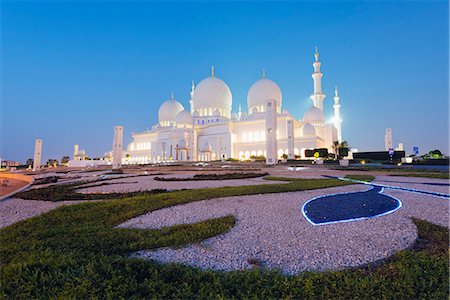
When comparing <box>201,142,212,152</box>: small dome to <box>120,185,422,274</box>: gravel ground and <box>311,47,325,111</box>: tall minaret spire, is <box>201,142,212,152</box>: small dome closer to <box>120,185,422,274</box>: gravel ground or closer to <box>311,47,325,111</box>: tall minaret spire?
<box>311,47,325,111</box>: tall minaret spire

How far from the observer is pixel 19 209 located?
7.80 meters

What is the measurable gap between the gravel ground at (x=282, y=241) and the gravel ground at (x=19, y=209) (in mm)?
3323

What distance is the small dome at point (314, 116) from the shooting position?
56750mm

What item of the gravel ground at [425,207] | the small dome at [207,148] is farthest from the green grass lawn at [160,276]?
the small dome at [207,148]

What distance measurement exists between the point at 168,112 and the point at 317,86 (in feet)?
138

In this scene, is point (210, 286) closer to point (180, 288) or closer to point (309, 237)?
point (180, 288)

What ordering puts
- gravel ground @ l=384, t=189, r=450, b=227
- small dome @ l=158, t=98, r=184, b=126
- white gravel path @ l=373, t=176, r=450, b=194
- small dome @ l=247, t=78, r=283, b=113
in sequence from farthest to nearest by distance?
small dome @ l=158, t=98, r=184, b=126 → small dome @ l=247, t=78, r=283, b=113 → white gravel path @ l=373, t=176, r=450, b=194 → gravel ground @ l=384, t=189, r=450, b=227

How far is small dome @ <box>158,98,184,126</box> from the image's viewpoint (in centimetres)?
7306

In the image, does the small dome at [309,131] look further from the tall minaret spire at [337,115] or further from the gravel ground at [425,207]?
the gravel ground at [425,207]

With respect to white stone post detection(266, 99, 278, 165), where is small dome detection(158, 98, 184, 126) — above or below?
above

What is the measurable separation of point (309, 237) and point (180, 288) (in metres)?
2.99

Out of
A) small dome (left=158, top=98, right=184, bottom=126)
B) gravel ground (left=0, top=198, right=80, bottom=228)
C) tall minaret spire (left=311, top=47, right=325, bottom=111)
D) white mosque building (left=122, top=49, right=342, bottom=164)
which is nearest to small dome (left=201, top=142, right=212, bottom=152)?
white mosque building (left=122, top=49, right=342, bottom=164)

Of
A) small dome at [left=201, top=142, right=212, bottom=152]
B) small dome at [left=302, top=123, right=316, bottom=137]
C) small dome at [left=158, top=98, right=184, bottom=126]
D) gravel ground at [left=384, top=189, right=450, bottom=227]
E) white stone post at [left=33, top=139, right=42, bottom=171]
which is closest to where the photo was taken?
gravel ground at [left=384, top=189, right=450, bottom=227]

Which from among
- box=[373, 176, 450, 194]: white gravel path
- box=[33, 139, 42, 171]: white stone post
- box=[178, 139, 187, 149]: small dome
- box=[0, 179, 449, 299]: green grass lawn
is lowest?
box=[0, 179, 449, 299]: green grass lawn
